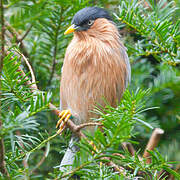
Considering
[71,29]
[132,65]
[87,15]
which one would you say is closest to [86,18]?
[87,15]

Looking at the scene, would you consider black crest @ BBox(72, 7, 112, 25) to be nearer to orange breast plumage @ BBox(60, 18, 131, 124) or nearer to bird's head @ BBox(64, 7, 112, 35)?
bird's head @ BBox(64, 7, 112, 35)

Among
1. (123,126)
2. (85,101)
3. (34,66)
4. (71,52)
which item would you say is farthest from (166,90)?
(123,126)

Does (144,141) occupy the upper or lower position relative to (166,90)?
lower

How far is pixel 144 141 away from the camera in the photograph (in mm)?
2535

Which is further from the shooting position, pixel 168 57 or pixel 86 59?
pixel 86 59

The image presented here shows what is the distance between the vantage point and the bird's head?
7.31 feet

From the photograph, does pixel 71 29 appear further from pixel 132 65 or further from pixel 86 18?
pixel 132 65

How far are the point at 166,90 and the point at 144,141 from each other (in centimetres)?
46

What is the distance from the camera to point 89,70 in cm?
225

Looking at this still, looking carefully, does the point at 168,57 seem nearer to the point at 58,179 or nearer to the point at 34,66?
the point at 34,66

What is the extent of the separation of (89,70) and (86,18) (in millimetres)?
413

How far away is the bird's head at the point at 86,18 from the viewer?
2.23m

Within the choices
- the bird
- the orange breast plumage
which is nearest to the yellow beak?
the bird

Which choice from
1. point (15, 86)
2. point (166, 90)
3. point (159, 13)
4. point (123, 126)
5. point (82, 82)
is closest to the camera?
point (123, 126)
